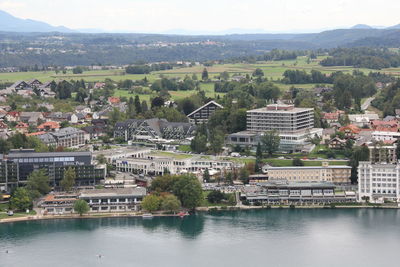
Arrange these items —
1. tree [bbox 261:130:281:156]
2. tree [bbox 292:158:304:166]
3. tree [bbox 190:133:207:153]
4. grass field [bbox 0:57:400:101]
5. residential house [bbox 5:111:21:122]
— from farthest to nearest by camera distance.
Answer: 1. grass field [bbox 0:57:400:101]
2. residential house [bbox 5:111:21:122]
3. tree [bbox 190:133:207:153]
4. tree [bbox 261:130:281:156]
5. tree [bbox 292:158:304:166]

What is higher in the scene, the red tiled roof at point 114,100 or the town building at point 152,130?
the red tiled roof at point 114,100

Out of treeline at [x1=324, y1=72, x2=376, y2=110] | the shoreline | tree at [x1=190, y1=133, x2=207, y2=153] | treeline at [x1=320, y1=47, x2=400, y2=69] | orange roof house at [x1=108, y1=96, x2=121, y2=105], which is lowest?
the shoreline

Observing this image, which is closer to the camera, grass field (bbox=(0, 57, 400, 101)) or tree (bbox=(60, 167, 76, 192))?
tree (bbox=(60, 167, 76, 192))

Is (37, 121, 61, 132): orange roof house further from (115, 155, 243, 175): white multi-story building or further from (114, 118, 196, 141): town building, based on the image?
(115, 155, 243, 175): white multi-story building

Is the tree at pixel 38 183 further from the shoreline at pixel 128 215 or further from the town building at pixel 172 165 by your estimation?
the town building at pixel 172 165

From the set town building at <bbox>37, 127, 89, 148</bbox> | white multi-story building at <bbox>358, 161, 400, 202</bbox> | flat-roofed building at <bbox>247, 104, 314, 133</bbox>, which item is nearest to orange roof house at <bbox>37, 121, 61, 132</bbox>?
town building at <bbox>37, 127, 89, 148</bbox>

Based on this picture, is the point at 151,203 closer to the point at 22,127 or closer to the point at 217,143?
the point at 217,143

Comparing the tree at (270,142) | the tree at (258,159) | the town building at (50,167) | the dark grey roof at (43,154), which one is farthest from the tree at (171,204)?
the tree at (270,142)
